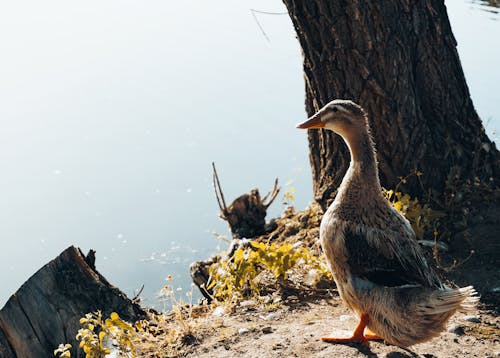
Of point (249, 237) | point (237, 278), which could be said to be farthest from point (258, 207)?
point (237, 278)

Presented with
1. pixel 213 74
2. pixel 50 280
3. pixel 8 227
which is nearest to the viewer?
pixel 50 280

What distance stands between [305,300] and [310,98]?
234 centimetres

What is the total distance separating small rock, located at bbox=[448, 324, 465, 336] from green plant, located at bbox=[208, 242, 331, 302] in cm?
118

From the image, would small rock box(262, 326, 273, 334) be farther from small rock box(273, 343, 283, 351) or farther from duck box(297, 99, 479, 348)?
duck box(297, 99, 479, 348)

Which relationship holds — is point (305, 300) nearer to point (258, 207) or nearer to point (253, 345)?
point (253, 345)

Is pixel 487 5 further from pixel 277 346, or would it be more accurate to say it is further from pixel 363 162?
pixel 277 346

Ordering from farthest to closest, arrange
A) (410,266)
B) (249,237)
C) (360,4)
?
(249,237), (360,4), (410,266)

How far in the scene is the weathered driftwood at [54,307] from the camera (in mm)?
5297

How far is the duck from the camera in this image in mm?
4207

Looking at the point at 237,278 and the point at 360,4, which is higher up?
the point at 360,4

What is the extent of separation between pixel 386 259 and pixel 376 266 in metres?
0.09

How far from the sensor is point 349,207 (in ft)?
15.3

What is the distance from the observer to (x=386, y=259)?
4414 millimetres

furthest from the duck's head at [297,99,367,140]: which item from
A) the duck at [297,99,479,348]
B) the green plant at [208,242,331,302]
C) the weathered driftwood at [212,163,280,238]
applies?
the weathered driftwood at [212,163,280,238]
